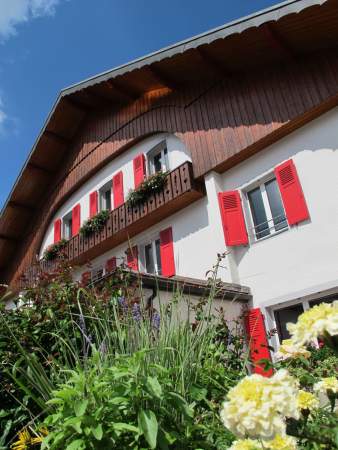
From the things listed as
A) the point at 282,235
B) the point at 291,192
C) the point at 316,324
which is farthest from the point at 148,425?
the point at 291,192

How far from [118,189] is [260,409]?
36.9ft

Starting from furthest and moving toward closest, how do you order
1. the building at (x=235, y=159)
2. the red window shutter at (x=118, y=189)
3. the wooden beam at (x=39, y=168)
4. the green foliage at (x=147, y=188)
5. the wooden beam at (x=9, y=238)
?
the wooden beam at (x=9, y=238)
the wooden beam at (x=39, y=168)
the red window shutter at (x=118, y=189)
the green foliage at (x=147, y=188)
the building at (x=235, y=159)

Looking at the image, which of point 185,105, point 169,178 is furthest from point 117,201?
point 185,105

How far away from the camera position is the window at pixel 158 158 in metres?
11.0

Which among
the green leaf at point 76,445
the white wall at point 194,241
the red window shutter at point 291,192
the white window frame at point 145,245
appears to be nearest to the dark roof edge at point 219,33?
the red window shutter at point 291,192

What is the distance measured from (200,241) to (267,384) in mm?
7852

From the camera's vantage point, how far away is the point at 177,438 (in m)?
1.65

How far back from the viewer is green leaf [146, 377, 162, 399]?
1.61 m

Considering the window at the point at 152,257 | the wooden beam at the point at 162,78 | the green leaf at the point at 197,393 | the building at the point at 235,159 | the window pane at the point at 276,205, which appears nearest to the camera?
the green leaf at the point at 197,393

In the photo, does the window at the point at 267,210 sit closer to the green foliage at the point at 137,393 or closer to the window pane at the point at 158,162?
the window pane at the point at 158,162

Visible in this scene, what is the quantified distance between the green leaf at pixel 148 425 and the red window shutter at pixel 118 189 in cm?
1020

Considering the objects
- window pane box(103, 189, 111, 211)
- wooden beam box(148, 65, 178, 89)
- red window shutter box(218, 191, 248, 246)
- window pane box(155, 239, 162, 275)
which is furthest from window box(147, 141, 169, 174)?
red window shutter box(218, 191, 248, 246)

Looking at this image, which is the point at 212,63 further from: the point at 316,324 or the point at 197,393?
the point at 316,324

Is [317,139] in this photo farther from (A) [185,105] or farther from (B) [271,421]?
(B) [271,421]
